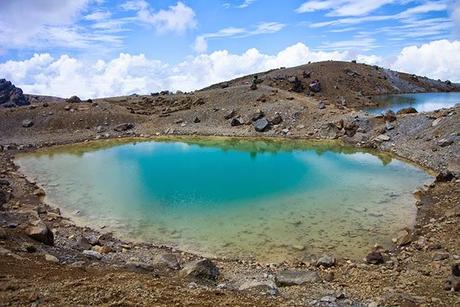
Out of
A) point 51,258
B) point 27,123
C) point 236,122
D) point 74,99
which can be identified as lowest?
point 51,258

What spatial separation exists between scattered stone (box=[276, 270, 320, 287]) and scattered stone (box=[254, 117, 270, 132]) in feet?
106

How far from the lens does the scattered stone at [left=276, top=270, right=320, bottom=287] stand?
49.1 feet

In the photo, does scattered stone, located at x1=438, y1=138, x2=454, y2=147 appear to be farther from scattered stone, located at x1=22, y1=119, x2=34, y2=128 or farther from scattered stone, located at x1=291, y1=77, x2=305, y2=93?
scattered stone, located at x1=291, y1=77, x2=305, y2=93

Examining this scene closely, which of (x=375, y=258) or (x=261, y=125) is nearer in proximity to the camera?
(x=375, y=258)

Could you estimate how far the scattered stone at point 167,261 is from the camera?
1611 centimetres

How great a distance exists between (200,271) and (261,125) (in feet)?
112

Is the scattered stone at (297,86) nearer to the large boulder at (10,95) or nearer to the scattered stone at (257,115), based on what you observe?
the scattered stone at (257,115)

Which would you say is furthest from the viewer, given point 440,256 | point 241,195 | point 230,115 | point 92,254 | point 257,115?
point 230,115

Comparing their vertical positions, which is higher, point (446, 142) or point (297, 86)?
point (297, 86)

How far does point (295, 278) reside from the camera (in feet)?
50.1

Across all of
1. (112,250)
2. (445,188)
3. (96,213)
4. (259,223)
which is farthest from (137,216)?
(445,188)

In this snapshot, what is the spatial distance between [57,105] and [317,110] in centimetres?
3363

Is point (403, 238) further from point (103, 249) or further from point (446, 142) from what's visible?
point (446, 142)

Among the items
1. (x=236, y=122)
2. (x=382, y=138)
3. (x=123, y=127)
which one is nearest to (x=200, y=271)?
(x=382, y=138)
